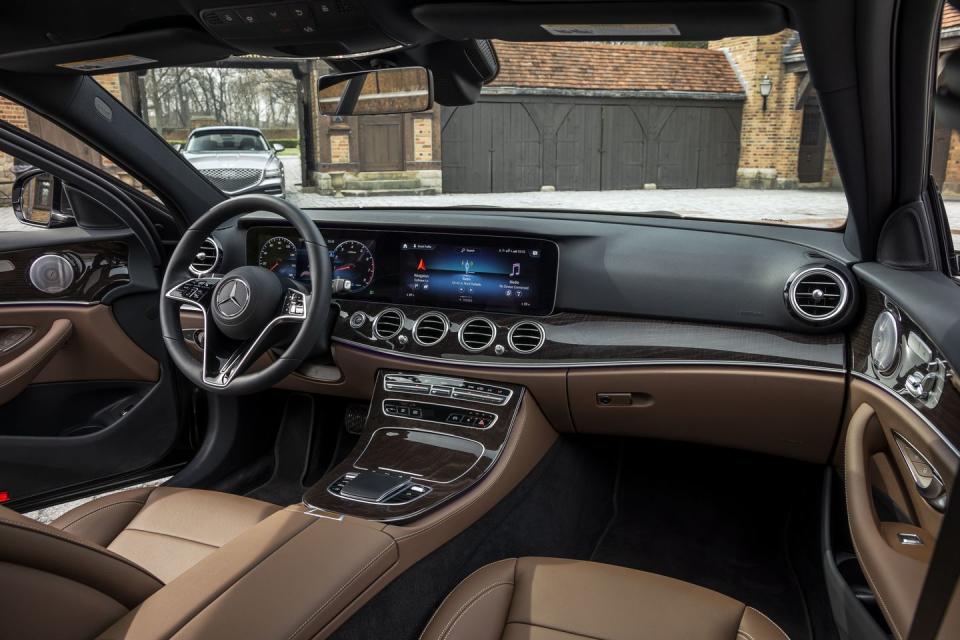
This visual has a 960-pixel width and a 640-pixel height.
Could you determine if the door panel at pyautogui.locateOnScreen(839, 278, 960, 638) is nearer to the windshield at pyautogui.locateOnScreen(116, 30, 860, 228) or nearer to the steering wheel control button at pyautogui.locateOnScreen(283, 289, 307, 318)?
the windshield at pyautogui.locateOnScreen(116, 30, 860, 228)

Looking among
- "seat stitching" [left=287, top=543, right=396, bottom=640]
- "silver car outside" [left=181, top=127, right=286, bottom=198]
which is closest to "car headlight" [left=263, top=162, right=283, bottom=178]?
"silver car outside" [left=181, top=127, right=286, bottom=198]

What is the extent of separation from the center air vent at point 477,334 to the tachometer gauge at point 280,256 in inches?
24.9

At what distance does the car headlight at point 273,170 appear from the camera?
6656 millimetres

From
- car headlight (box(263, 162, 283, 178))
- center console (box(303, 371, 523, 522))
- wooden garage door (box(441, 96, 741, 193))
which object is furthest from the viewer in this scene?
car headlight (box(263, 162, 283, 178))

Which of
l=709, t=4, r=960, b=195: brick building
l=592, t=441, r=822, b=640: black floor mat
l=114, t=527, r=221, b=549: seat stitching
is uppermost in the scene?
l=709, t=4, r=960, b=195: brick building

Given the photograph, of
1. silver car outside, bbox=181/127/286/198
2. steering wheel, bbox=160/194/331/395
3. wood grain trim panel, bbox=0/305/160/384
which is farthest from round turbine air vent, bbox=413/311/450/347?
silver car outside, bbox=181/127/286/198

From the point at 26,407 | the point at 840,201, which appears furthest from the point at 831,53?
the point at 26,407

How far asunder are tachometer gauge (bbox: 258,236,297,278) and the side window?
495 millimetres

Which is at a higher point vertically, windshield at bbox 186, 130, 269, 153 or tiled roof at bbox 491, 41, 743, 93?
tiled roof at bbox 491, 41, 743, 93

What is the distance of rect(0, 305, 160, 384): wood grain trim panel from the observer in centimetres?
256

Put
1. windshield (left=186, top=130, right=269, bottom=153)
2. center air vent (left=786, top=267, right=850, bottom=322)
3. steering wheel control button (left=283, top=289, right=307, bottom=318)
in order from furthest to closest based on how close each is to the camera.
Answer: windshield (left=186, top=130, right=269, bottom=153)
steering wheel control button (left=283, top=289, right=307, bottom=318)
center air vent (left=786, top=267, right=850, bottom=322)

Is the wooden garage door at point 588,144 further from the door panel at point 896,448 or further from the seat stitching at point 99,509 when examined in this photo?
the seat stitching at point 99,509

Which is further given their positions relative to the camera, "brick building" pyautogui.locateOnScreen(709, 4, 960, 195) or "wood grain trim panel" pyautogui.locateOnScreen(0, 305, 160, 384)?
"wood grain trim panel" pyautogui.locateOnScreen(0, 305, 160, 384)

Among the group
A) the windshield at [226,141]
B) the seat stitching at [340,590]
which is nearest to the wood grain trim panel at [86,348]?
the seat stitching at [340,590]
